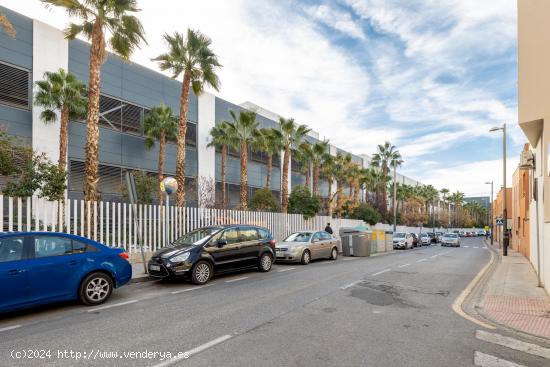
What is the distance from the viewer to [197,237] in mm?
10977

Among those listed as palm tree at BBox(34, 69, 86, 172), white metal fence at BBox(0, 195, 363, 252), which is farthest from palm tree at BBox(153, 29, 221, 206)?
palm tree at BBox(34, 69, 86, 172)

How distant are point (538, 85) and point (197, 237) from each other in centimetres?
993

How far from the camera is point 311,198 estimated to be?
85.4 ft

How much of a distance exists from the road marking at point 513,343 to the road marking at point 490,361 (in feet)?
2.10

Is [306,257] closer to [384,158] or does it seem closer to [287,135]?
[287,135]

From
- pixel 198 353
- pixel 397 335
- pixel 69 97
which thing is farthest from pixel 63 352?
pixel 69 97

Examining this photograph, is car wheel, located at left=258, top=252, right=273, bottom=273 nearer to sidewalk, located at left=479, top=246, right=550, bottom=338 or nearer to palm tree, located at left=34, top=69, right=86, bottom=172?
sidewalk, located at left=479, top=246, right=550, bottom=338

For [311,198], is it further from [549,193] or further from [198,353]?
[198,353]

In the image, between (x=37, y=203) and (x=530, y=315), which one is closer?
(x=530, y=315)

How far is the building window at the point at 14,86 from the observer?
770 inches

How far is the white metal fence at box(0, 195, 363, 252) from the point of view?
1062cm

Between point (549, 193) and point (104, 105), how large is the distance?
961 inches

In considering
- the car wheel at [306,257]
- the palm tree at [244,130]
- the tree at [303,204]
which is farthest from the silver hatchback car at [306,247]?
the palm tree at [244,130]

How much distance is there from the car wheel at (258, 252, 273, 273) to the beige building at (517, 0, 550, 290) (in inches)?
312
